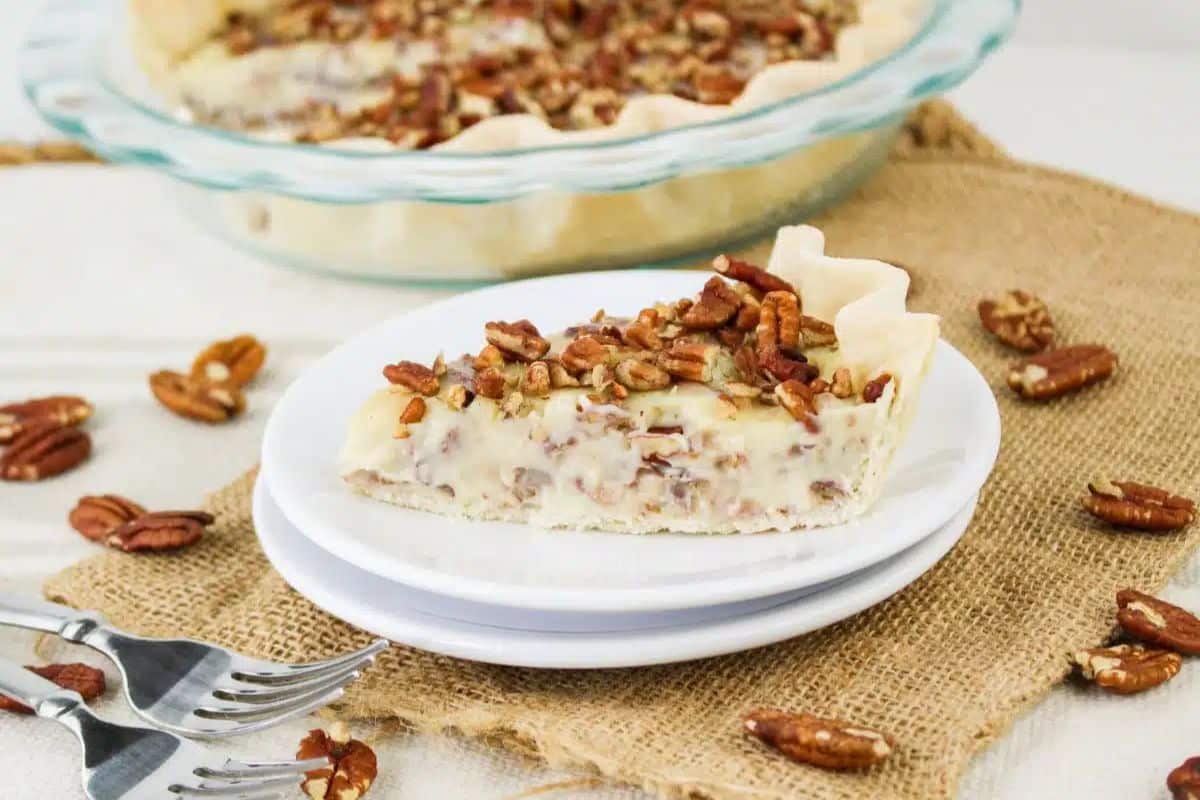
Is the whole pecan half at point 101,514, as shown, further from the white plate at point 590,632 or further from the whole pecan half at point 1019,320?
the whole pecan half at point 1019,320

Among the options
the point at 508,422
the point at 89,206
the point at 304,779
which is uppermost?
the point at 508,422

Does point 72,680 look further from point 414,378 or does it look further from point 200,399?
point 200,399

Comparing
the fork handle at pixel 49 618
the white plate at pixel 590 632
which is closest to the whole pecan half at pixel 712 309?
the white plate at pixel 590 632

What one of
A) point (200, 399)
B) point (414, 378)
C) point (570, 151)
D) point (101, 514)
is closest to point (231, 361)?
point (200, 399)

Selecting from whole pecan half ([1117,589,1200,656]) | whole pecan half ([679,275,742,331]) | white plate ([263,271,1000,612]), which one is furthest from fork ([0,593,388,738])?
whole pecan half ([1117,589,1200,656])

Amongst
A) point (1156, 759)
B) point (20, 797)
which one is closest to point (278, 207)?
point (20, 797)

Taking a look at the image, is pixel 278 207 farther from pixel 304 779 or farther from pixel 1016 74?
pixel 1016 74
